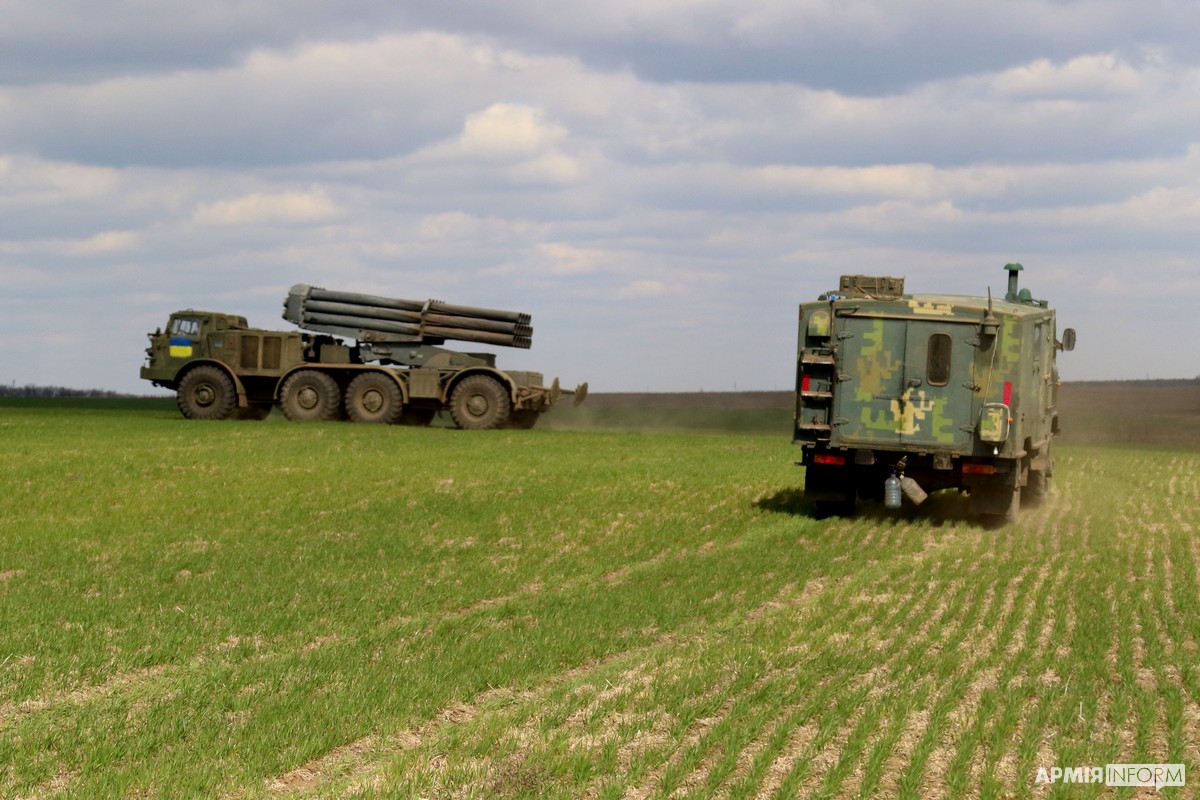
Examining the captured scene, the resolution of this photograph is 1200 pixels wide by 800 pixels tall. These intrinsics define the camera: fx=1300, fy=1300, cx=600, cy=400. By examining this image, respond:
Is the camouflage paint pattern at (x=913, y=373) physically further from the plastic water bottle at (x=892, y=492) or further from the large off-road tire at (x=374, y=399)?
the large off-road tire at (x=374, y=399)

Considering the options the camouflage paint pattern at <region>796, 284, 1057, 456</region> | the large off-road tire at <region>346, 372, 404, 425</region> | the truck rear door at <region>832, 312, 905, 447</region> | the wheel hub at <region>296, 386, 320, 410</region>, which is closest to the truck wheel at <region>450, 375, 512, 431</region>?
the large off-road tire at <region>346, 372, 404, 425</region>

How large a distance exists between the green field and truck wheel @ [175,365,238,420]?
1284cm

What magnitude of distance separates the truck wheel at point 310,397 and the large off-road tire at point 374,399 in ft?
1.41

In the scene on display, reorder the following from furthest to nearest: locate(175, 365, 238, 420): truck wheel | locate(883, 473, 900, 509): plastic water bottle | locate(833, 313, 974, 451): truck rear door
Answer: locate(175, 365, 238, 420): truck wheel, locate(883, 473, 900, 509): plastic water bottle, locate(833, 313, 974, 451): truck rear door

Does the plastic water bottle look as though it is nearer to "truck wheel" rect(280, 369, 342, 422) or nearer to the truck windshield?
"truck wheel" rect(280, 369, 342, 422)

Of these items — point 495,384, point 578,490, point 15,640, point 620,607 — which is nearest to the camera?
point 15,640

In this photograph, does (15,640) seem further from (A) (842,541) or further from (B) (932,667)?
(A) (842,541)

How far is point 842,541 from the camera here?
55.6 feet

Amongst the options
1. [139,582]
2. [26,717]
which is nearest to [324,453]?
[139,582]

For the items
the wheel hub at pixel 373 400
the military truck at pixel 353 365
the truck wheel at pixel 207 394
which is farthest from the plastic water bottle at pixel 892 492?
the truck wheel at pixel 207 394

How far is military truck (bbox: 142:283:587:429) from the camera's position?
33.9m

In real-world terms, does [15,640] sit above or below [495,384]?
below

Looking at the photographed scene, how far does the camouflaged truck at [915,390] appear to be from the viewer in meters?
17.7

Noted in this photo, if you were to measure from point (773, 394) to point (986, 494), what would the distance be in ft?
179
